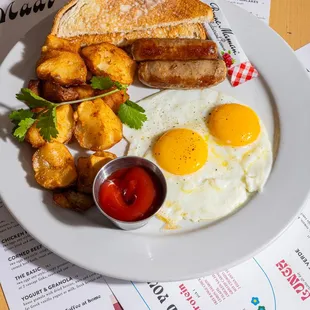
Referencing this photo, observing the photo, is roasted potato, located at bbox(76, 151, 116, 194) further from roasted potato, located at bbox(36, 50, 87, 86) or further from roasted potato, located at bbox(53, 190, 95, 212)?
roasted potato, located at bbox(36, 50, 87, 86)

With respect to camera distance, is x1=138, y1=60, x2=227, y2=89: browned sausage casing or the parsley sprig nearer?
the parsley sprig

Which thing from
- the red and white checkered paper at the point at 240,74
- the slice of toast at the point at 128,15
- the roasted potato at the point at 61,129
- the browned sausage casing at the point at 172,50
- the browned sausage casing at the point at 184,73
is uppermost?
the slice of toast at the point at 128,15

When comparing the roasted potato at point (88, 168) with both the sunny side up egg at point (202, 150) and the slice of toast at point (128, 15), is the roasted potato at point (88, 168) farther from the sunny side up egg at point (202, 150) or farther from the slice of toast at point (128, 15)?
the slice of toast at point (128, 15)

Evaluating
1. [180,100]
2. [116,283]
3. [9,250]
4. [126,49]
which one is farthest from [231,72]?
[9,250]

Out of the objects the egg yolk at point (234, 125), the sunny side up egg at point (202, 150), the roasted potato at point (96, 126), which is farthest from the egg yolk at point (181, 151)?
the roasted potato at point (96, 126)

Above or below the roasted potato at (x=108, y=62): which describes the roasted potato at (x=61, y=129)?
below

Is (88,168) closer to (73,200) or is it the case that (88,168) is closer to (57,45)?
(73,200)

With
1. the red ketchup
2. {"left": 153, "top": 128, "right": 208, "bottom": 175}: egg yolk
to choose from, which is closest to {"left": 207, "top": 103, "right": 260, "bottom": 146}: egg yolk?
{"left": 153, "top": 128, "right": 208, "bottom": 175}: egg yolk
